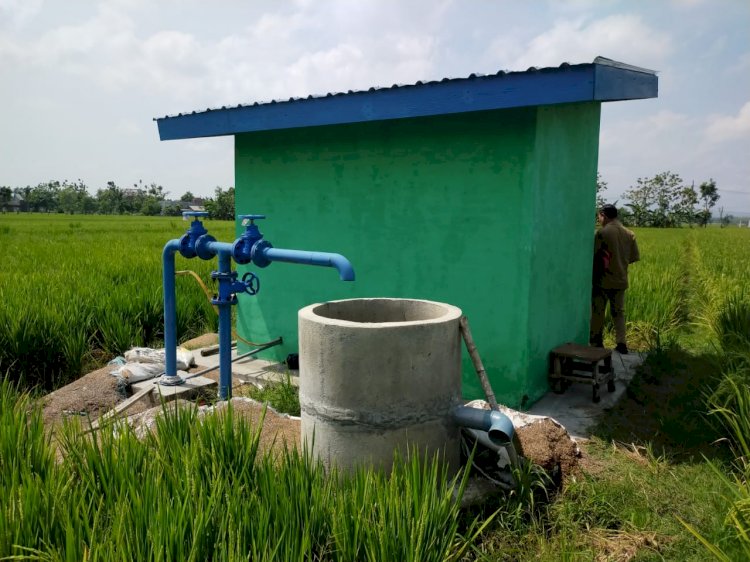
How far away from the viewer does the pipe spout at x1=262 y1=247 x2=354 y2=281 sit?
3697mm

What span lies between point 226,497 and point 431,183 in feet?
11.6

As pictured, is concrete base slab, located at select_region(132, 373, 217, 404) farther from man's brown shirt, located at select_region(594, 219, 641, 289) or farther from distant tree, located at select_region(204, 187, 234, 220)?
distant tree, located at select_region(204, 187, 234, 220)

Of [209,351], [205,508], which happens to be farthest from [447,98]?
[209,351]

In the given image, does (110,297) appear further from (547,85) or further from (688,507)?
(688,507)

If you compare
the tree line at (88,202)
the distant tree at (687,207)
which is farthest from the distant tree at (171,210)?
the distant tree at (687,207)

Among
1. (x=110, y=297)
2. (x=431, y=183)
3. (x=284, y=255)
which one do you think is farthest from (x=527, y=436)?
(x=110, y=297)

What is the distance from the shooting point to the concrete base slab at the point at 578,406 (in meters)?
4.59

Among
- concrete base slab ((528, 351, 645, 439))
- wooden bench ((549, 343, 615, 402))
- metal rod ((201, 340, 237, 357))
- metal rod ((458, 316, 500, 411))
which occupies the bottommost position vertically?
concrete base slab ((528, 351, 645, 439))

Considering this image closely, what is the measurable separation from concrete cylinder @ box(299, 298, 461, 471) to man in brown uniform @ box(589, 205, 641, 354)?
143 inches

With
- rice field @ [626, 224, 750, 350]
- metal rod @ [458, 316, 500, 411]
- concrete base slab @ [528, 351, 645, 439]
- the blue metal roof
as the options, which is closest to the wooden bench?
concrete base slab @ [528, 351, 645, 439]

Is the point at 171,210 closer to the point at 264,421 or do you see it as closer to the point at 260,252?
the point at 260,252

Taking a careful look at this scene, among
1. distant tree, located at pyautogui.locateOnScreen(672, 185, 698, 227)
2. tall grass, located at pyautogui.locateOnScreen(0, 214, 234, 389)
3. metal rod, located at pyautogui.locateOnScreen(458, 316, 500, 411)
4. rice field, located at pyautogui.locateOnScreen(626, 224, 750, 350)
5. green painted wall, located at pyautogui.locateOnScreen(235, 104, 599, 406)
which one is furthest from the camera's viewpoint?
A: distant tree, located at pyautogui.locateOnScreen(672, 185, 698, 227)

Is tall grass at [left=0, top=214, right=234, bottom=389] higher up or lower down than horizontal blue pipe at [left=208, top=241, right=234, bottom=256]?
lower down

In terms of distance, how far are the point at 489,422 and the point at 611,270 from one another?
147 inches
